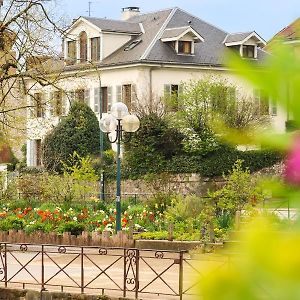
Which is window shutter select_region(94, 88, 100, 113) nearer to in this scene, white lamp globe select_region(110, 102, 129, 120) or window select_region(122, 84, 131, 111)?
window select_region(122, 84, 131, 111)

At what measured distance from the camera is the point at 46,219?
23.5 meters

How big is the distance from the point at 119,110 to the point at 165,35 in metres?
23.6

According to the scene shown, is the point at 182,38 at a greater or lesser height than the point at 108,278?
greater

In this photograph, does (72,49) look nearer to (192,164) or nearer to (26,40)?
(192,164)

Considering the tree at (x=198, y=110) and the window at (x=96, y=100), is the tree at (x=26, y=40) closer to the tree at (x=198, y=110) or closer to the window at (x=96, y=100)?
the tree at (x=198, y=110)

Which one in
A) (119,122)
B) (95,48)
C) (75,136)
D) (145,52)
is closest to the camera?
(119,122)

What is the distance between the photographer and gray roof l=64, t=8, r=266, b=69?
44000mm

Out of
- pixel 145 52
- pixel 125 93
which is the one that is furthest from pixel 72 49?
pixel 145 52

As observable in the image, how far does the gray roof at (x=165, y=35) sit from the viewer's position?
144 ft

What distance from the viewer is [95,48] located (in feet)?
152

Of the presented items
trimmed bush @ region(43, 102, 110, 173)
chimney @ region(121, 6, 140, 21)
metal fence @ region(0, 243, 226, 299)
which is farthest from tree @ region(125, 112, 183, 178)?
metal fence @ region(0, 243, 226, 299)

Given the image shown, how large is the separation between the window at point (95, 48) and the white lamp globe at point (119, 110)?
971 inches

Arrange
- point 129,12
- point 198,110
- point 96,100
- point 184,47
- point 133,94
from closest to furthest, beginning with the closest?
1. point 198,110
2. point 133,94
3. point 184,47
4. point 96,100
5. point 129,12

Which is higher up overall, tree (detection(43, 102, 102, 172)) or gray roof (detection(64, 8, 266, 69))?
gray roof (detection(64, 8, 266, 69))
